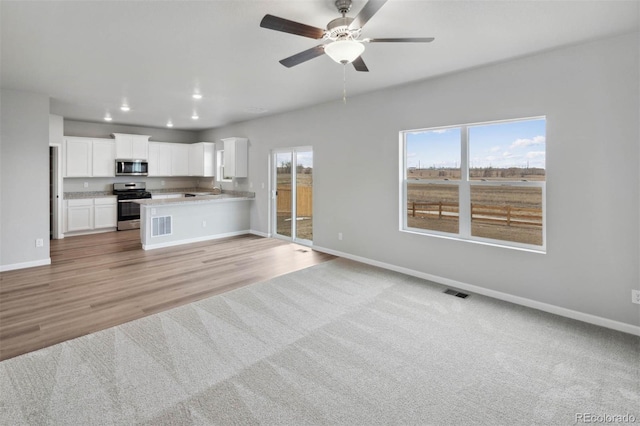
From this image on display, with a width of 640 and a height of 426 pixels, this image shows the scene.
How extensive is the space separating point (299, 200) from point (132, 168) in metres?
4.54

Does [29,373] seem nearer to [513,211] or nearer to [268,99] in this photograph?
[268,99]

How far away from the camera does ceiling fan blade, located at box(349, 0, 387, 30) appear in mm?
1883

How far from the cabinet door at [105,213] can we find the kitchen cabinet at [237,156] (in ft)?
9.60

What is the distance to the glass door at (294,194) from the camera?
21.4ft

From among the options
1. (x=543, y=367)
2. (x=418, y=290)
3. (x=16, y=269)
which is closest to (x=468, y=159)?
(x=418, y=290)

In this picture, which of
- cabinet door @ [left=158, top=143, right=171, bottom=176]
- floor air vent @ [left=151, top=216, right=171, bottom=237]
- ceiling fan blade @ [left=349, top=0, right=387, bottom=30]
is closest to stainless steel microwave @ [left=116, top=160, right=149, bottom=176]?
cabinet door @ [left=158, top=143, right=171, bottom=176]

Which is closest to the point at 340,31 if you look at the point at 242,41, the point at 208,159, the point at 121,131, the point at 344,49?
the point at 344,49

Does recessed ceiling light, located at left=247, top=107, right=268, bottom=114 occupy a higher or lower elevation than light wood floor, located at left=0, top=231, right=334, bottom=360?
higher

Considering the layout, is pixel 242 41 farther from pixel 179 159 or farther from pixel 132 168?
pixel 179 159

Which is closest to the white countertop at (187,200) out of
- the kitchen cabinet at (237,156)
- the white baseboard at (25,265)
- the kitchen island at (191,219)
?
the kitchen island at (191,219)

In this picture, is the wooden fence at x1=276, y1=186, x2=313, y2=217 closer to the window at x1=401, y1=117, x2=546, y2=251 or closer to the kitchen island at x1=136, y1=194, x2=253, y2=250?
the kitchen island at x1=136, y1=194, x2=253, y2=250

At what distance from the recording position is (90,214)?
741 cm

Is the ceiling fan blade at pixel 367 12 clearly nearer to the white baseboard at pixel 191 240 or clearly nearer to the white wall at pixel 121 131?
the white baseboard at pixel 191 240

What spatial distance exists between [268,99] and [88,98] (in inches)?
118
